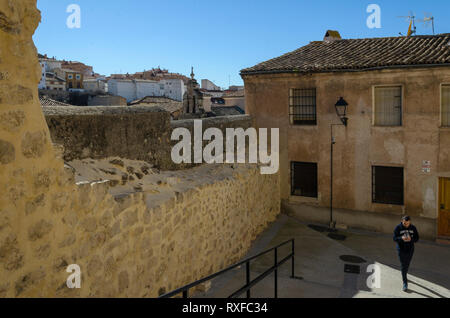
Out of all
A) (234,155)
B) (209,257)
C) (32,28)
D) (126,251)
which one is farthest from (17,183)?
(234,155)

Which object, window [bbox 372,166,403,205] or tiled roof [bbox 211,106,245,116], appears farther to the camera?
tiled roof [bbox 211,106,245,116]

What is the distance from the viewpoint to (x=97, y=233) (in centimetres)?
391

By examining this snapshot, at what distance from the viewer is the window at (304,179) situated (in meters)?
12.7

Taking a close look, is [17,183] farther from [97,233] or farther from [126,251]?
[126,251]

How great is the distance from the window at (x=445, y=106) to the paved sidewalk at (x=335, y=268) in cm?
330

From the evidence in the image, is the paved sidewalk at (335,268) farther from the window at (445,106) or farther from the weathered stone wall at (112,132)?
the window at (445,106)

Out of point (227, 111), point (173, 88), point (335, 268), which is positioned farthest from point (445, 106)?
point (173, 88)

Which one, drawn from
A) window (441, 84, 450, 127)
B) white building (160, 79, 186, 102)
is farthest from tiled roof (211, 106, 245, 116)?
window (441, 84, 450, 127)

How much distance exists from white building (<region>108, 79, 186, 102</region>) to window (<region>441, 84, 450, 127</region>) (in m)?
41.1

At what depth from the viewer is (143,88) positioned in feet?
167

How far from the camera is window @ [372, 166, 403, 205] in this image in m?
11.5

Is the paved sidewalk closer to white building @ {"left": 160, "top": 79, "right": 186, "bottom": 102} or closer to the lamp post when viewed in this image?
the lamp post

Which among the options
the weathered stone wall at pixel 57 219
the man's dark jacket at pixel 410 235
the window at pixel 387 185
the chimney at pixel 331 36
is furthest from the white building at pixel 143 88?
the weathered stone wall at pixel 57 219
